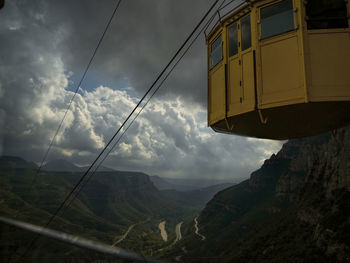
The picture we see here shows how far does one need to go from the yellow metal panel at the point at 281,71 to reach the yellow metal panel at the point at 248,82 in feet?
1.39

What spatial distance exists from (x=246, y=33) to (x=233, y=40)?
68 centimetres

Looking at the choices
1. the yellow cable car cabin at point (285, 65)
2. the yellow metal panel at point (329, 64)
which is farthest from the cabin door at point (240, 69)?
the yellow metal panel at point (329, 64)

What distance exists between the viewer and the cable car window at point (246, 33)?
34.5ft

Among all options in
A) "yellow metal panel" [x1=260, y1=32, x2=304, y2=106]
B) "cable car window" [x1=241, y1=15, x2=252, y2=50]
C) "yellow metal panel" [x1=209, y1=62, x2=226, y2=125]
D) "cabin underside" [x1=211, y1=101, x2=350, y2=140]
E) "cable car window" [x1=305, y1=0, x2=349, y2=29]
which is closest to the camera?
"yellow metal panel" [x1=260, y1=32, x2=304, y2=106]

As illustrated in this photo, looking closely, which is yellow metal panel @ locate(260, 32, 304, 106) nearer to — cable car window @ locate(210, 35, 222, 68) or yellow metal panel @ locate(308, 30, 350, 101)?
yellow metal panel @ locate(308, 30, 350, 101)

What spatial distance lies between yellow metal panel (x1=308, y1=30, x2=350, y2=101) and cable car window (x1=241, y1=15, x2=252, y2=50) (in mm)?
2257

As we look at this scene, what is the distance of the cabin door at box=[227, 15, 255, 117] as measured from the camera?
33.6 feet

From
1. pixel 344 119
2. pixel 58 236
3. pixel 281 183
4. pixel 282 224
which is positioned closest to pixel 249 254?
pixel 282 224

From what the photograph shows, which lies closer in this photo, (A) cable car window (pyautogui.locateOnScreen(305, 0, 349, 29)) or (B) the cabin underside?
(A) cable car window (pyautogui.locateOnScreen(305, 0, 349, 29))

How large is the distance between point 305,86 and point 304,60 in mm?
995

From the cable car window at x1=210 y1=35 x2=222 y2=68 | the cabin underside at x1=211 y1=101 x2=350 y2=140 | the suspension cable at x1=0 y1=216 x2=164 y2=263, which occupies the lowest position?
the suspension cable at x1=0 y1=216 x2=164 y2=263

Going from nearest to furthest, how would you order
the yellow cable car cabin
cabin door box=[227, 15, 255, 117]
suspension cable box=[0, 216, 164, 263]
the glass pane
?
suspension cable box=[0, 216, 164, 263] → the yellow cable car cabin → cabin door box=[227, 15, 255, 117] → the glass pane

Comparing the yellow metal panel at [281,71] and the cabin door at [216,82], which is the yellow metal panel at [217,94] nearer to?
the cabin door at [216,82]

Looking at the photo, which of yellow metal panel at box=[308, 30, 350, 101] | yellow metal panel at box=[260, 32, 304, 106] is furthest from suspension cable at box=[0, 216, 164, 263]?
yellow metal panel at box=[308, 30, 350, 101]
